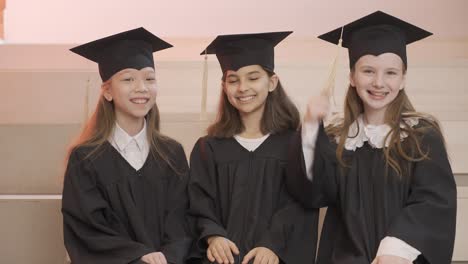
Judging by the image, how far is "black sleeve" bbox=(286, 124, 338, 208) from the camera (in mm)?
3178

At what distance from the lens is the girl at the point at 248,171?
3252mm

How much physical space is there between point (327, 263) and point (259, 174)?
459mm

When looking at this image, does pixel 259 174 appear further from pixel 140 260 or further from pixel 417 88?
pixel 417 88

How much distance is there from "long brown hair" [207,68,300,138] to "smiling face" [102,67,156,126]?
1.02 feet

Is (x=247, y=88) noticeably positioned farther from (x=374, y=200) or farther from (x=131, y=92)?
(x=374, y=200)

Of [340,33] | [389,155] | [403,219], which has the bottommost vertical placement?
[403,219]

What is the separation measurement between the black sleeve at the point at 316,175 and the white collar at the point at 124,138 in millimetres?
642

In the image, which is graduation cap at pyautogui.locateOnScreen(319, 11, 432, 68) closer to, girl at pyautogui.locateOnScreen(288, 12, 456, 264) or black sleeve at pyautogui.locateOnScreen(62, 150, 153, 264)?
girl at pyautogui.locateOnScreen(288, 12, 456, 264)

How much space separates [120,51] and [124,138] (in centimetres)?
37

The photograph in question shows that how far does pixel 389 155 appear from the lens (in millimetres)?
3146

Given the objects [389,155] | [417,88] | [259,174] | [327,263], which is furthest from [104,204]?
[417,88]

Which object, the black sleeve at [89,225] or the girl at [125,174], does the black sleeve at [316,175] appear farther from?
the black sleeve at [89,225]

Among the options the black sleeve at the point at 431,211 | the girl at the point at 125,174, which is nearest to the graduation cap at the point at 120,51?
the girl at the point at 125,174

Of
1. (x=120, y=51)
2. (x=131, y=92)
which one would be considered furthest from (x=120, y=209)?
(x=120, y=51)
